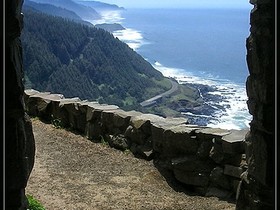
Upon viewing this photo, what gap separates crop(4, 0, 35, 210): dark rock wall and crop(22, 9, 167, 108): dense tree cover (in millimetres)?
11424

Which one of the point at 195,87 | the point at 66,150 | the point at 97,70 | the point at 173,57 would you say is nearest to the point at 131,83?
the point at 97,70

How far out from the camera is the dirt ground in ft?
18.1

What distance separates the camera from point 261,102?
3.00 meters

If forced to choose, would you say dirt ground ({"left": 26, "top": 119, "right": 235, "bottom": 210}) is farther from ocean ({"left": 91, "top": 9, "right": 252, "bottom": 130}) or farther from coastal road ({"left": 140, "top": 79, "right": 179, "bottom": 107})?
coastal road ({"left": 140, "top": 79, "right": 179, "bottom": 107})

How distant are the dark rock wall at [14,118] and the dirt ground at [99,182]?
282 centimetres

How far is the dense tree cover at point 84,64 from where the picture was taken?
15.5 m

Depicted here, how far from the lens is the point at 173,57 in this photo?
2698 cm

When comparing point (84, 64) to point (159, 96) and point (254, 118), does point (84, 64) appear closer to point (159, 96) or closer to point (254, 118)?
point (159, 96)

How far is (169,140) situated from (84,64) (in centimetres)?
1323

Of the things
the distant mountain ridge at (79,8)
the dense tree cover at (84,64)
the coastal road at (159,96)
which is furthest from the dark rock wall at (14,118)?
the distant mountain ridge at (79,8)

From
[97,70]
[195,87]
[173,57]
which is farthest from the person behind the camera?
[173,57]

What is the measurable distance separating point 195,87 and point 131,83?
200 inches
